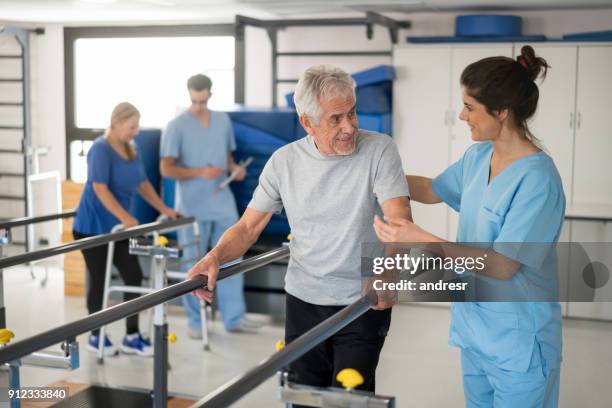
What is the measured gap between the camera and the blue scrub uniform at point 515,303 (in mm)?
2016

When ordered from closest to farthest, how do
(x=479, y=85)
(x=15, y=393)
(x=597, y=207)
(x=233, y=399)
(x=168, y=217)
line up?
(x=233, y=399) < (x=479, y=85) < (x=15, y=393) < (x=168, y=217) < (x=597, y=207)

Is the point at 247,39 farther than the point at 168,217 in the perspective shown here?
Yes

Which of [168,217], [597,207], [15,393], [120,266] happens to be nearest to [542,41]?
[597,207]

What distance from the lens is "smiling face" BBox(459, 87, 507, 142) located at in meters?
2.06

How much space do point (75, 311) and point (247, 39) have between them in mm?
2662

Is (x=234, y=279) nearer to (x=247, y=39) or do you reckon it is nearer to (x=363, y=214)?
(x=247, y=39)

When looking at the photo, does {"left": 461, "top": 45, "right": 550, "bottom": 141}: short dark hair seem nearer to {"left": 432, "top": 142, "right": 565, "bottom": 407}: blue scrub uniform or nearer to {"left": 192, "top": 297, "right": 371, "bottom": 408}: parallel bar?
{"left": 432, "top": 142, "right": 565, "bottom": 407}: blue scrub uniform

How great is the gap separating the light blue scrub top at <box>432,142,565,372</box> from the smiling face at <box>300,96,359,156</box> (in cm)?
36

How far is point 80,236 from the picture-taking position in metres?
4.76

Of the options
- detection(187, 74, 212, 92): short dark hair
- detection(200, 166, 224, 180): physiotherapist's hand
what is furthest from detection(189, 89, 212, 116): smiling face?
detection(200, 166, 224, 180): physiotherapist's hand

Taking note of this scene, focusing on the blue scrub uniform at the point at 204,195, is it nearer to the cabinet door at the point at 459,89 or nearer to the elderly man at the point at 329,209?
the cabinet door at the point at 459,89

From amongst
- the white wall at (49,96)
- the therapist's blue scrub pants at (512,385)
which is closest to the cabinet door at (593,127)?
the therapist's blue scrub pants at (512,385)

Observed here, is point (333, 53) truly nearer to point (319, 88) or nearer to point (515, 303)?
point (319, 88)

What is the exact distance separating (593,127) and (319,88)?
4.06 metres
